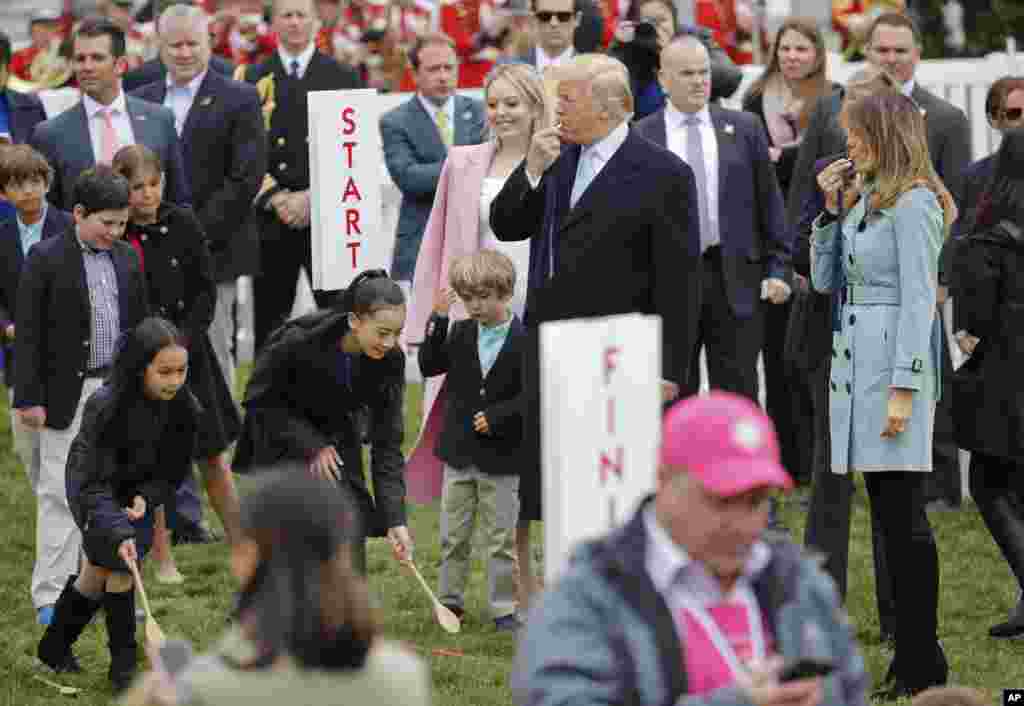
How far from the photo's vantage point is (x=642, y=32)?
11430 millimetres

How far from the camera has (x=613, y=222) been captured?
777 cm

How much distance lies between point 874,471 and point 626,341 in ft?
9.05

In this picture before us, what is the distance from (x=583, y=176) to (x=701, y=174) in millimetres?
2507

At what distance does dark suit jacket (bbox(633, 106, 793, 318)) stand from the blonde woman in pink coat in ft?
3.35

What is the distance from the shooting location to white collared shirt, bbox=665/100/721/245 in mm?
10281

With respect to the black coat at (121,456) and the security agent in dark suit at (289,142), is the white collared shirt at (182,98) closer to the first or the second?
the security agent in dark suit at (289,142)

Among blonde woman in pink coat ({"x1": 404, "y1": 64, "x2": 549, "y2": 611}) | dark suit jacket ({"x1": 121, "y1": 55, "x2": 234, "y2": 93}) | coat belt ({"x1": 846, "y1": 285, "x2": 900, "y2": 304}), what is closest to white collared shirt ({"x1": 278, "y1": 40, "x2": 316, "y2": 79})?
dark suit jacket ({"x1": 121, "y1": 55, "x2": 234, "y2": 93})

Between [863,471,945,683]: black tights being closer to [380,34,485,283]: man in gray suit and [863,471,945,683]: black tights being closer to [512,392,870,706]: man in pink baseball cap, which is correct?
[512,392,870,706]: man in pink baseball cap

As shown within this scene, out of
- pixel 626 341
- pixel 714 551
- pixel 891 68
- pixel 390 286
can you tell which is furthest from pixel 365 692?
pixel 891 68

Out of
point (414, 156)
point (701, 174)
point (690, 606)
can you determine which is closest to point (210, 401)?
point (414, 156)

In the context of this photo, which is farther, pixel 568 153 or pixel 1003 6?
pixel 1003 6

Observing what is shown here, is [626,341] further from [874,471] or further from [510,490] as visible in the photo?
[510,490]

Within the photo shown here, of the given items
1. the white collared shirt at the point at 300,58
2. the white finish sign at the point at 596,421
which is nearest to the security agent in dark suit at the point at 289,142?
the white collared shirt at the point at 300,58

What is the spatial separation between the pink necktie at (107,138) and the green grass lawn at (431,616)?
189 centimetres
